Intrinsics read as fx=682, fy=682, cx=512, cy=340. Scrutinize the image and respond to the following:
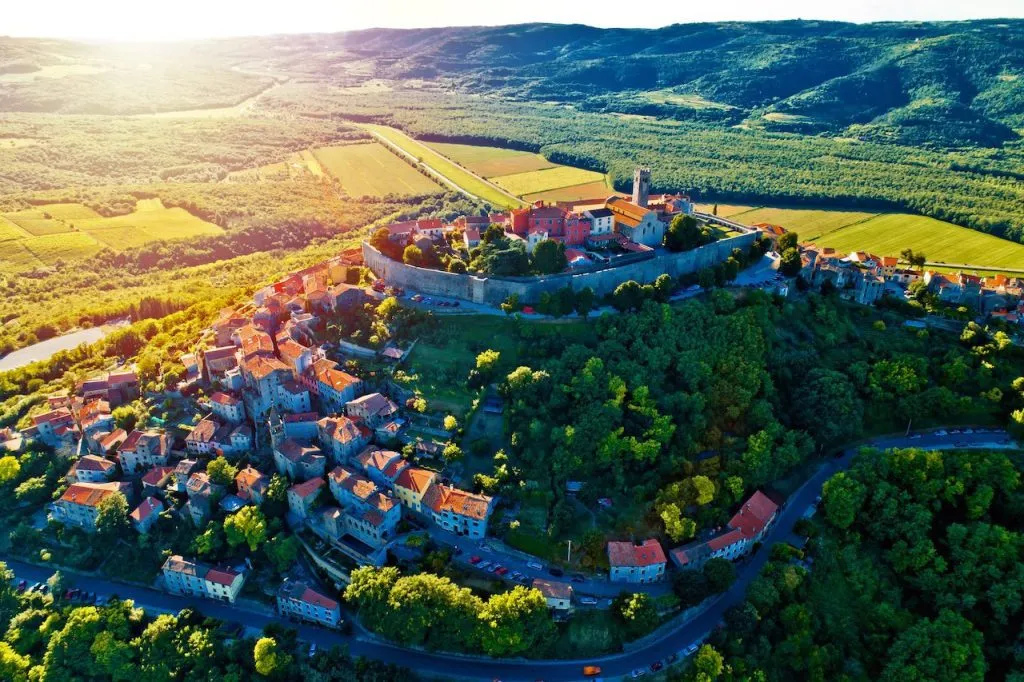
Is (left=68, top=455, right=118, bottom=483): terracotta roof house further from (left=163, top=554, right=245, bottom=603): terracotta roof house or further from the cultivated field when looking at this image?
the cultivated field

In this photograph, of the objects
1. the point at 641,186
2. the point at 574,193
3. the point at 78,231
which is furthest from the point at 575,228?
the point at 78,231

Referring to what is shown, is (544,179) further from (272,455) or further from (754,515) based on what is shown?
(754,515)

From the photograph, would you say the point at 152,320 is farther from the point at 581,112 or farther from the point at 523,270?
the point at 581,112

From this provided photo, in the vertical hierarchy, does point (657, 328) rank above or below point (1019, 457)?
above

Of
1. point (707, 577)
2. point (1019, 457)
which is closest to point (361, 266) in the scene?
point (707, 577)

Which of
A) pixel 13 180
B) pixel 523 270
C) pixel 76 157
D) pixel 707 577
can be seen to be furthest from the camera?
pixel 76 157

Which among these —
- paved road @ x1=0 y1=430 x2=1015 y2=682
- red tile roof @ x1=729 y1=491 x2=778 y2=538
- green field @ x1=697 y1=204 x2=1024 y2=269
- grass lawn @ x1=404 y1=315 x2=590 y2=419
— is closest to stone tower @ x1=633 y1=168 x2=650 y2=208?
grass lawn @ x1=404 y1=315 x2=590 y2=419

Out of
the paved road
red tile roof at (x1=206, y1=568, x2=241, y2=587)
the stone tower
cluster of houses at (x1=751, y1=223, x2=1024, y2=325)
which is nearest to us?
the paved road
